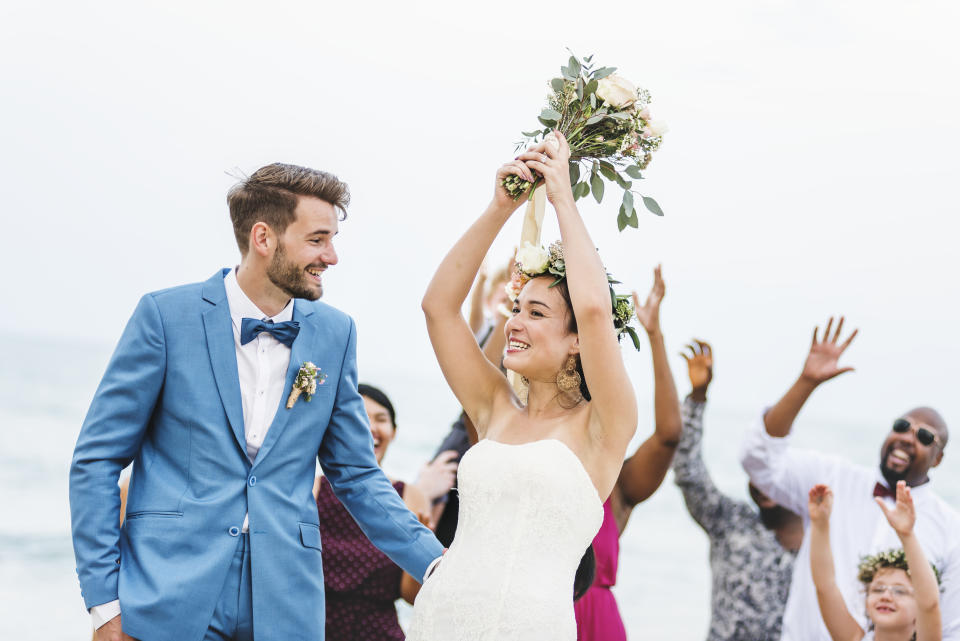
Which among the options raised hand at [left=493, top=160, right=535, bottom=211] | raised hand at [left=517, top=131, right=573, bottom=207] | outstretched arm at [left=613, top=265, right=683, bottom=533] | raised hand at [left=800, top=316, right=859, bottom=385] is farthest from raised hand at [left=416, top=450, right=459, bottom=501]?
raised hand at [left=517, top=131, right=573, bottom=207]

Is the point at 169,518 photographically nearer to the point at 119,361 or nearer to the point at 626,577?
the point at 119,361

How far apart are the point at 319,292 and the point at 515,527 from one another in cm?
90

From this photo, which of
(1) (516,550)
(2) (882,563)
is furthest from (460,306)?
(2) (882,563)

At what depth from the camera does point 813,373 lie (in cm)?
569

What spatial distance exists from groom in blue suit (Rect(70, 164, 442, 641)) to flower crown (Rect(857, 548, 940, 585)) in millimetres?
2629

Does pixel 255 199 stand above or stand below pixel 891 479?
above

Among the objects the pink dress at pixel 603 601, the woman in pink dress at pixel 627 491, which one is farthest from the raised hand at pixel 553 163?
the pink dress at pixel 603 601

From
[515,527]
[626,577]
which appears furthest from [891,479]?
[626,577]

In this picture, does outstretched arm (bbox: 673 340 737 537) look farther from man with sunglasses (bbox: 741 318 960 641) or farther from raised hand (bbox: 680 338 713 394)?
man with sunglasses (bbox: 741 318 960 641)

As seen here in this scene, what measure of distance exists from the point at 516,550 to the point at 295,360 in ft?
2.90

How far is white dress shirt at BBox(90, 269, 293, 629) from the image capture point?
129 inches

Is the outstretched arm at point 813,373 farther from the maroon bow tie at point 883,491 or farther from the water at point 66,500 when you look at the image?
the water at point 66,500

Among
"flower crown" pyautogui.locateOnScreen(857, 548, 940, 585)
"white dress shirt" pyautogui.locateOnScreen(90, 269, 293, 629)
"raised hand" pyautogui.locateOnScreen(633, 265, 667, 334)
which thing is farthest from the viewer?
"raised hand" pyautogui.locateOnScreen(633, 265, 667, 334)

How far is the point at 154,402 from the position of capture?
125 inches
